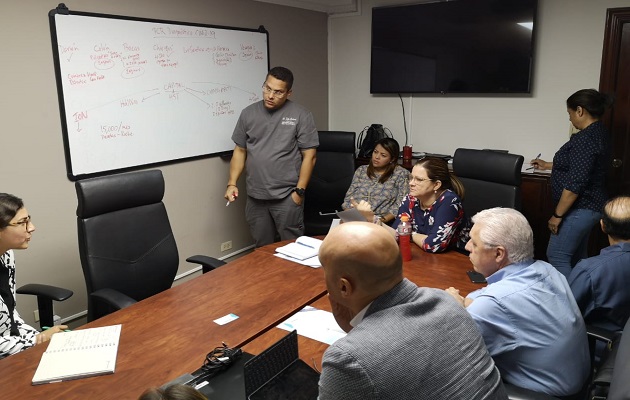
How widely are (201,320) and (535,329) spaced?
1157mm

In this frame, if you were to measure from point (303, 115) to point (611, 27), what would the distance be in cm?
234

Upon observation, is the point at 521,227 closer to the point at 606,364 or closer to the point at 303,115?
the point at 606,364

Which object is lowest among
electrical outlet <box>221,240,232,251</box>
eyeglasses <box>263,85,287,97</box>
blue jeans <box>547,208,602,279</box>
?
electrical outlet <box>221,240,232,251</box>

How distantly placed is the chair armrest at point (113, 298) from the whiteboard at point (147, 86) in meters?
1.14

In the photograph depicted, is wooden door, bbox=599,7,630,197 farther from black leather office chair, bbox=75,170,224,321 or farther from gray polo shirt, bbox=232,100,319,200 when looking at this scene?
black leather office chair, bbox=75,170,224,321

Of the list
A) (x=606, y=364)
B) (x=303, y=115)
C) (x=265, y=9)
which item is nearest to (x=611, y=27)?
(x=303, y=115)

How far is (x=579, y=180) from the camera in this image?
3.11 metres

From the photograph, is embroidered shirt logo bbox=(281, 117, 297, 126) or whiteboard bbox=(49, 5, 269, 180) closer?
whiteboard bbox=(49, 5, 269, 180)

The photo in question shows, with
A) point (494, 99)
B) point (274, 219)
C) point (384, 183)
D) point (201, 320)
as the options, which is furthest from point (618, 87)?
point (201, 320)

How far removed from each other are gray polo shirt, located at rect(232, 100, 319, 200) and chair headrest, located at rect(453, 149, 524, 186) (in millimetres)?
1133

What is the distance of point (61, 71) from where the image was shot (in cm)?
295

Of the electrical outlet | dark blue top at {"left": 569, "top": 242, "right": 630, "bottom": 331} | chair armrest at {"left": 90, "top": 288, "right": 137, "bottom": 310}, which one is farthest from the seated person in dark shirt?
the electrical outlet

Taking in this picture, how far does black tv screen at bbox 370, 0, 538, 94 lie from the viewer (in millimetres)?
4059

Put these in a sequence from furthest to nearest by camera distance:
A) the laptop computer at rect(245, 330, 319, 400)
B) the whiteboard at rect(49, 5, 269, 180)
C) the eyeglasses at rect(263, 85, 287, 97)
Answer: the eyeglasses at rect(263, 85, 287, 97)
the whiteboard at rect(49, 5, 269, 180)
the laptop computer at rect(245, 330, 319, 400)
